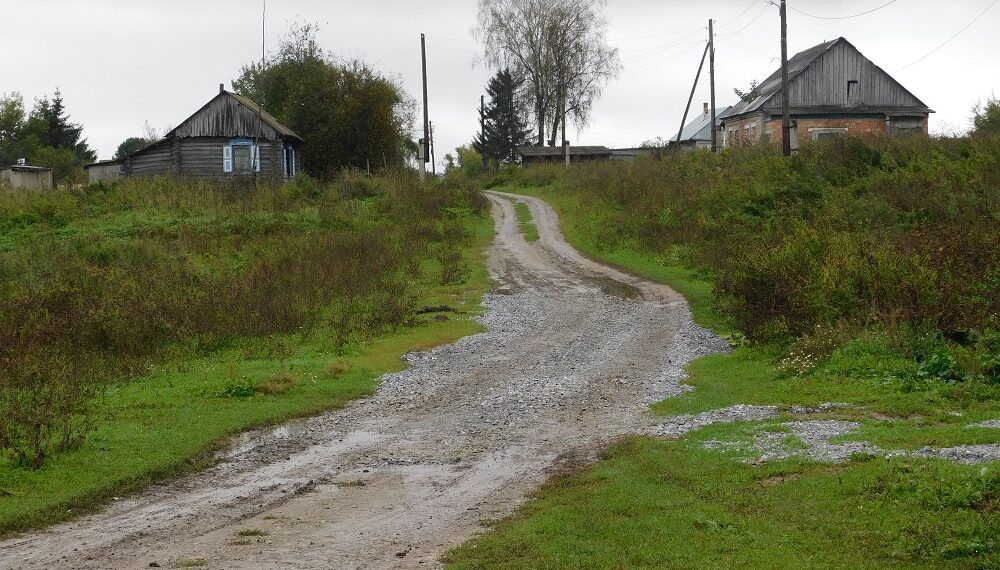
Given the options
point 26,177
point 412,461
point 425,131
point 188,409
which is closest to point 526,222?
point 425,131

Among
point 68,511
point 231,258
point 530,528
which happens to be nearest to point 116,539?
point 68,511

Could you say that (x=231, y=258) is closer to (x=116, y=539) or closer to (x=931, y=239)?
(x=931, y=239)

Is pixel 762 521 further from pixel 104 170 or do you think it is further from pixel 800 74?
pixel 104 170

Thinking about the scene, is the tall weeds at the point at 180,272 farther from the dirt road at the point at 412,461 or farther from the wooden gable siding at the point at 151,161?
the wooden gable siding at the point at 151,161

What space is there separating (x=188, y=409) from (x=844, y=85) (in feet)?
161

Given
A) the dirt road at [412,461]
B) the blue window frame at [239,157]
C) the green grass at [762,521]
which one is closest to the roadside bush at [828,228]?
the dirt road at [412,461]

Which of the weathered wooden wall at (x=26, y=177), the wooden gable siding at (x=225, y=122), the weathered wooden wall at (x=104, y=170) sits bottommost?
the weathered wooden wall at (x=26, y=177)

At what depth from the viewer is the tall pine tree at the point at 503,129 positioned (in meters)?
84.7

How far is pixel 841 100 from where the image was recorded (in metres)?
54.9

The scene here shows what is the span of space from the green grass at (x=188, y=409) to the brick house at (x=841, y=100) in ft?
117

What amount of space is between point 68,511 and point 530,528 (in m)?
4.91

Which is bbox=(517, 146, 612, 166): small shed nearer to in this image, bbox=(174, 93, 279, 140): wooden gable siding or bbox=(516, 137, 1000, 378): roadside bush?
bbox=(516, 137, 1000, 378): roadside bush

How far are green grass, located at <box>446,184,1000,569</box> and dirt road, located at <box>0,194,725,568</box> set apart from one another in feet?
2.54

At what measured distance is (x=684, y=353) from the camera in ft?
65.8
